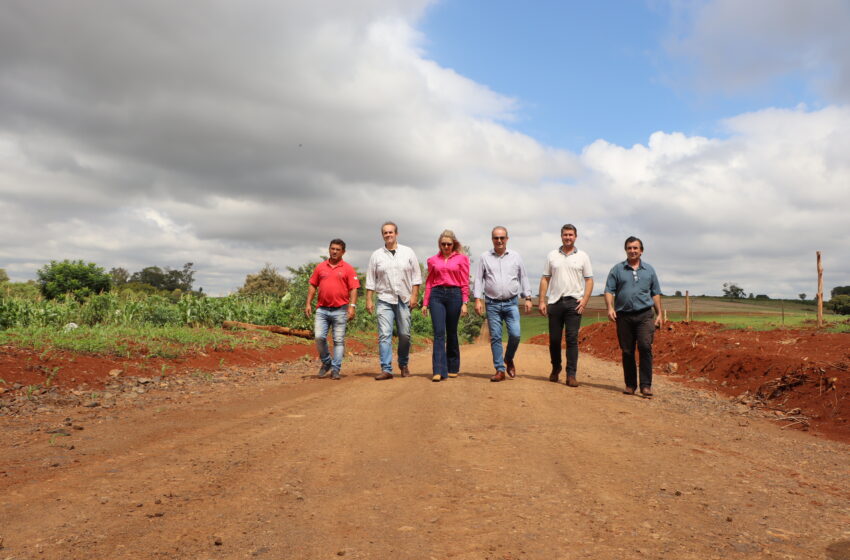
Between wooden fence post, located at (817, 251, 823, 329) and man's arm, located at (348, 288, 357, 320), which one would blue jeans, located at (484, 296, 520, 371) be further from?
wooden fence post, located at (817, 251, 823, 329)

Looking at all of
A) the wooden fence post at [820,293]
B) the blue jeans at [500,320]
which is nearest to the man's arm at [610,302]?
the blue jeans at [500,320]

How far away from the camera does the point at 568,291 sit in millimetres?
7707

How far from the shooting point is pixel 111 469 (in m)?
3.72

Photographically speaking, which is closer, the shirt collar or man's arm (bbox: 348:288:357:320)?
the shirt collar

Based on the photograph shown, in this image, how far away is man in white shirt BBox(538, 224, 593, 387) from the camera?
25.2 feet

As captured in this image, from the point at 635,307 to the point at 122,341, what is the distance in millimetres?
8503

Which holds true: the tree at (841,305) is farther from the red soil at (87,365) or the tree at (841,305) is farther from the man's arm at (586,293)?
the red soil at (87,365)

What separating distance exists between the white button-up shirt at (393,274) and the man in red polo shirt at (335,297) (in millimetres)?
462

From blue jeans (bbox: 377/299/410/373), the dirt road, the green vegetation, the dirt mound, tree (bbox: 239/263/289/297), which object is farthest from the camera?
tree (bbox: 239/263/289/297)

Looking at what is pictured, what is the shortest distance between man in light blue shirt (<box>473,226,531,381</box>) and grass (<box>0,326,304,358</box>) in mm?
5721

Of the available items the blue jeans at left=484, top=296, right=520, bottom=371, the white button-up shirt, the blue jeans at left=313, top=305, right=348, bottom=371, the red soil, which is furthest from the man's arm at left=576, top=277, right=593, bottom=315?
the red soil

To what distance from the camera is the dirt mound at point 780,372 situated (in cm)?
702

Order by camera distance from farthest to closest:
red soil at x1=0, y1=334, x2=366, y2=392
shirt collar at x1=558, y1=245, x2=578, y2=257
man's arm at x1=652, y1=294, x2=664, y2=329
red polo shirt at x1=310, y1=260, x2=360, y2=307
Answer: red polo shirt at x1=310, y1=260, x2=360, y2=307
shirt collar at x1=558, y1=245, x2=578, y2=257
man's arm at x1=652, y1=294, x2=664, y2=329
red soil at x1=0, y1=334, x2=366, y2=392

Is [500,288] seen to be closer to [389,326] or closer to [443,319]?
[443,319]
